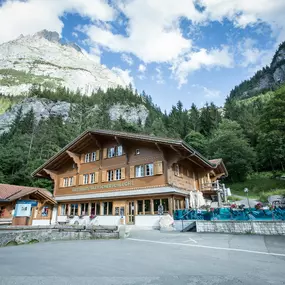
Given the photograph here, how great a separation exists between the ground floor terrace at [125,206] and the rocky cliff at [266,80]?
361 feet

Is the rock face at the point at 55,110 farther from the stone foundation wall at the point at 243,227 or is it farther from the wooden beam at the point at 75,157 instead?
the stone foundation wall at the point at 243,227

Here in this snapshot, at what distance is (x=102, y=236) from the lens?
1245cm

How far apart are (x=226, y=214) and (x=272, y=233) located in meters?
2.43

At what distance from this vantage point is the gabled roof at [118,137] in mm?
17906

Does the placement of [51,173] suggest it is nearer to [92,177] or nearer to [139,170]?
[92,177]

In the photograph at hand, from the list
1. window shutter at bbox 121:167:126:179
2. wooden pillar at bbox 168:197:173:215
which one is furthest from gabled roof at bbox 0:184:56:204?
wooden pillar at bbox 168:197:173:215

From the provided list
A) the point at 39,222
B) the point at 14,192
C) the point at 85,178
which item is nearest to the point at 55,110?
the point at 85,178

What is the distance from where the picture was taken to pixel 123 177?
21.1 m

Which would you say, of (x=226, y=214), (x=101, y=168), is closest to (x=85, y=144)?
(x=101, y=168)

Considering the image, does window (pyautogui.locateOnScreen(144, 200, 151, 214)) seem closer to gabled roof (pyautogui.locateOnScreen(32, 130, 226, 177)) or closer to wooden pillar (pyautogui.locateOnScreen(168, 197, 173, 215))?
wooden pillar (pyautogui.locateOnScreen(168, 197, 173, 215))

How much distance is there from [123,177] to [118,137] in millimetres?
3714

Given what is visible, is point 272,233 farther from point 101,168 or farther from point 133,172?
point 101,168

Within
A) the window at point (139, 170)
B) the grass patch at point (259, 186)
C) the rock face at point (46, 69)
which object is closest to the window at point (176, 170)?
the window at point (139, 170)

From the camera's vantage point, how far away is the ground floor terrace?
17906mm
